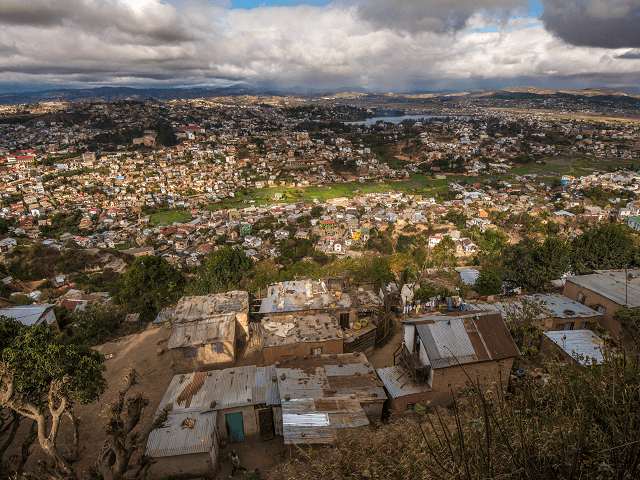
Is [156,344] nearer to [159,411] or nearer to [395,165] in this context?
[159,411]

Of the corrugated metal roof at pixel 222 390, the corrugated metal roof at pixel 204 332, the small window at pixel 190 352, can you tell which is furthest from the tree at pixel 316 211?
the corrugated metal roof at pixel 222 390

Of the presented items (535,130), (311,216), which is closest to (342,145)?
(311,216)

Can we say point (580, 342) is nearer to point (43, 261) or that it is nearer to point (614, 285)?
point (614, 285)

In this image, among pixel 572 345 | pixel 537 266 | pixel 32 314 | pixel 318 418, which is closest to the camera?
pixel 318 418

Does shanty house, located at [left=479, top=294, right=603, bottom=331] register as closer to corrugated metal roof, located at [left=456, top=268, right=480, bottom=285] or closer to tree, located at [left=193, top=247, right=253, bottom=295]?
corrugated metal roof, located at [left=456, top=268, right=480, bottom=285]

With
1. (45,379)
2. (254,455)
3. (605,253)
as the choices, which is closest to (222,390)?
(254,455)

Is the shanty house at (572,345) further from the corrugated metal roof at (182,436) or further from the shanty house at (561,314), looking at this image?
the corrugated metal roof at (182,436)
